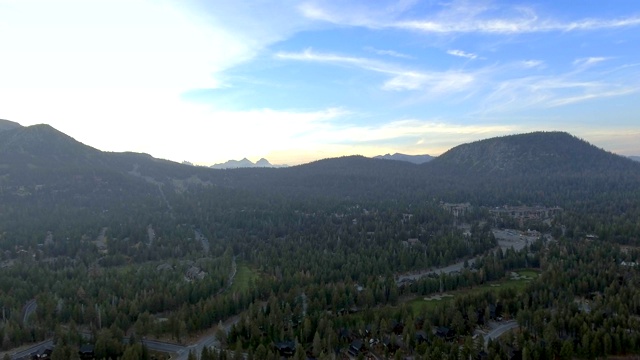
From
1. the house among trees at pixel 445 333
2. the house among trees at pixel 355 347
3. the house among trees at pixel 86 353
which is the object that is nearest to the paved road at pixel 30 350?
the house among trees at pixel 86 353

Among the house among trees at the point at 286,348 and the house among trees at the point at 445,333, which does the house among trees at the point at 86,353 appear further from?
the house among trees at the point at 445,333

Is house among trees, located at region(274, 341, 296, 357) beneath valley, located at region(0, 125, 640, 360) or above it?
beneath

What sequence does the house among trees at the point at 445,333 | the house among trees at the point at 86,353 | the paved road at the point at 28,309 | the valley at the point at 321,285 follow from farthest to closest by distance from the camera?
the paved road at the point at 28,309 → the house among trees at the point at 445,333 → the valley at the point at 321,285 → the house among trees at the point at 86,353

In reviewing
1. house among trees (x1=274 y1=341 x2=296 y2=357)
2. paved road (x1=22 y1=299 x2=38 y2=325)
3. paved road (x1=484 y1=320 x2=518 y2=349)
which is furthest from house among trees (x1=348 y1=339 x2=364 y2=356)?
paved road (x1=22 y1=299 x2=38 y2=325)

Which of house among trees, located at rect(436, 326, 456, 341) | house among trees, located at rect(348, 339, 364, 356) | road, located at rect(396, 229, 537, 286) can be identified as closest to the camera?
house among trees, located at rect(348, 339, 364, 356)

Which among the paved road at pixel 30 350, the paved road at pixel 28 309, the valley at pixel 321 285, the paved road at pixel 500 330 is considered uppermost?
the valley at pixel 321 285

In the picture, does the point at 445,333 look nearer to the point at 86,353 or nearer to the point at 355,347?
the point at 355,347

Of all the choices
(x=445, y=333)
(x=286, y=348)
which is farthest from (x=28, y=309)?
(x=445, y=333)

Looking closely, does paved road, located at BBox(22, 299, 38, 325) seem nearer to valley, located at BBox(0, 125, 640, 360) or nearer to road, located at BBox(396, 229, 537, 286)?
valley, located at BBox(0, 125, 640, 360)

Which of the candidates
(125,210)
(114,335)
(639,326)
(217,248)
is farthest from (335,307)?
(125,210)
